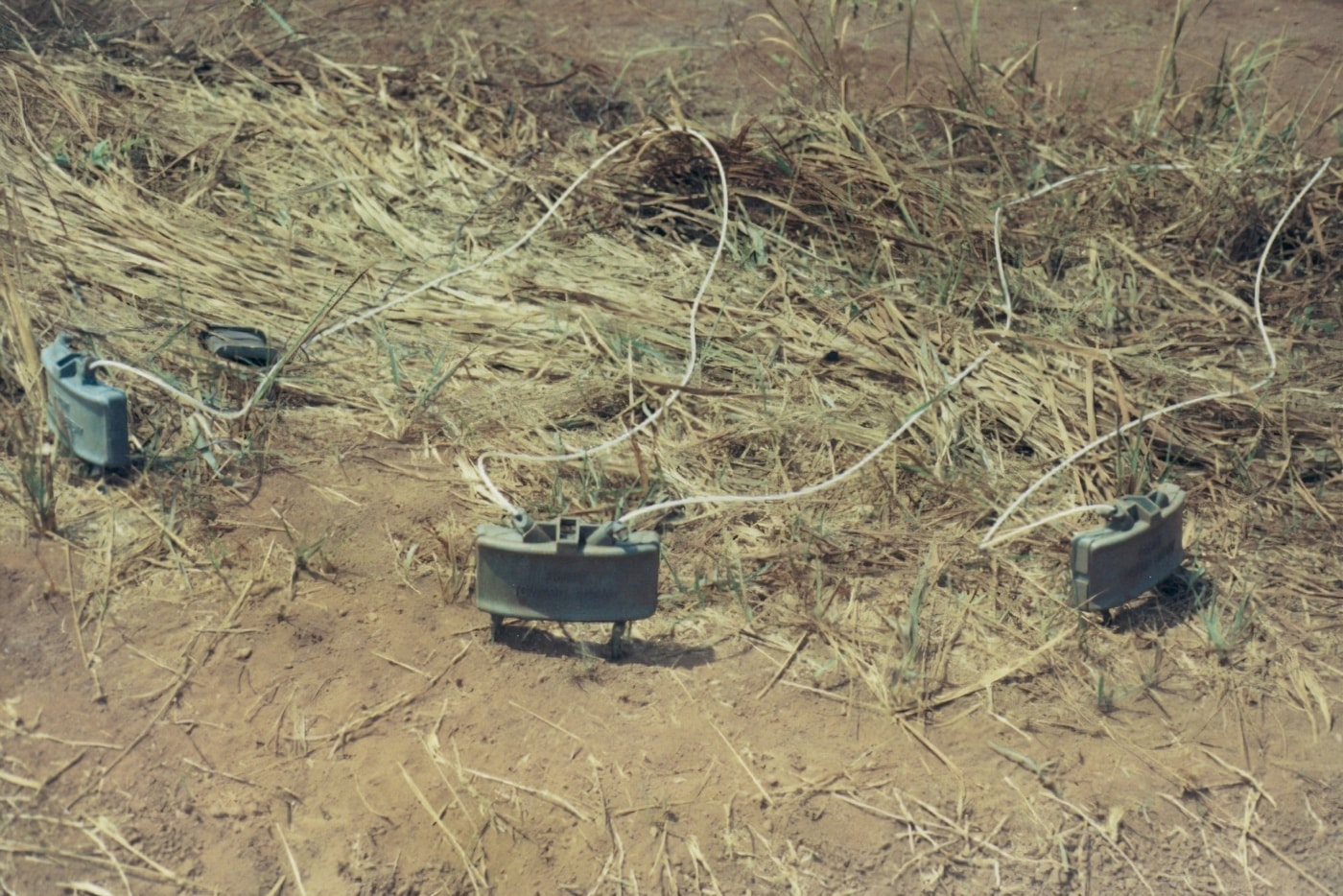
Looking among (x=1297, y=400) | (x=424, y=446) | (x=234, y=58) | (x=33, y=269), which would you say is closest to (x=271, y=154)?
(x=234, y=58)

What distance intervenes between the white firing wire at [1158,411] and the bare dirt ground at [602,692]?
0.28 feet

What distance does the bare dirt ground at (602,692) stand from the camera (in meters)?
2.18

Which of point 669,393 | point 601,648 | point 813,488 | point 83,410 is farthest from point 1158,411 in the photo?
point 83,410

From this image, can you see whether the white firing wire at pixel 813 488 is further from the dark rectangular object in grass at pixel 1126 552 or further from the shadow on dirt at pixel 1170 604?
the shadow on dirt at pixel 1170 604

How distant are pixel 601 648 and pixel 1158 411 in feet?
5.14

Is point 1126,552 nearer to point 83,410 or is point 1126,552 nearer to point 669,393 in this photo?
point 669,393

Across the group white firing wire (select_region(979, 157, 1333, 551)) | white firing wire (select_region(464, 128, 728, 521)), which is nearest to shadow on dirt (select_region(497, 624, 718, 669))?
white firing wire (select_region(464, 128, 728, 521))

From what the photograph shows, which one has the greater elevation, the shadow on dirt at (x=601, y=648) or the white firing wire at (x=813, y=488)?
→ the white firing wire at (x=813, y=488)

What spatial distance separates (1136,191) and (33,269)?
128 inches

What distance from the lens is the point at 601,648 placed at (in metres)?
2.54

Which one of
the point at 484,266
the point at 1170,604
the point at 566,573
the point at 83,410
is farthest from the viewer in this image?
the point at 484,266

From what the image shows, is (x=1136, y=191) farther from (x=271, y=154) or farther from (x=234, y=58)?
(x=234, y=58)

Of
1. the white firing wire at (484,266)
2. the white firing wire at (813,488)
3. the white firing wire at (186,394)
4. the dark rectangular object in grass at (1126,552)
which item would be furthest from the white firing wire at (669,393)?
the dark rectangular object in grass at (1126,552)

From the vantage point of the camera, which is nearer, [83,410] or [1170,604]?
[83,410]
